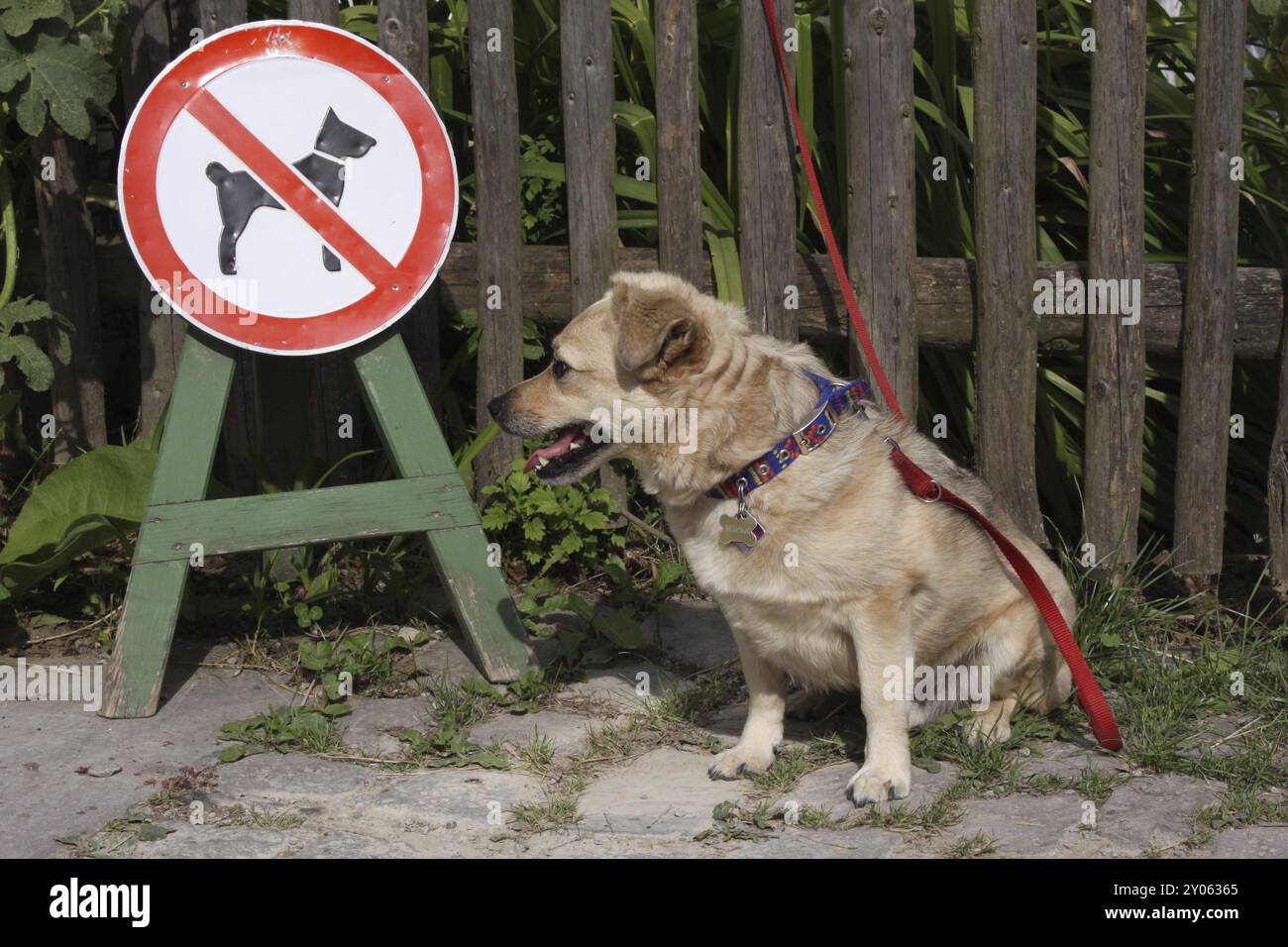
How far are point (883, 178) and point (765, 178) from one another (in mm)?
391

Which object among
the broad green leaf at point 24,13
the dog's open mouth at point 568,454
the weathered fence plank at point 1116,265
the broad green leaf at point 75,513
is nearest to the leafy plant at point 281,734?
the broad green leaf at point 75,513

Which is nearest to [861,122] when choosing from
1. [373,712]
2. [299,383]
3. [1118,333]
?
[1118,333]

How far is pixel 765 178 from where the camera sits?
4.51 metres

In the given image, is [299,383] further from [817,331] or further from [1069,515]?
[1069,515]

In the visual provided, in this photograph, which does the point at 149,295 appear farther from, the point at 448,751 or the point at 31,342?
the point at 448,751

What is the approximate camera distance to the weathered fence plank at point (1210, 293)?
4305 millimetres

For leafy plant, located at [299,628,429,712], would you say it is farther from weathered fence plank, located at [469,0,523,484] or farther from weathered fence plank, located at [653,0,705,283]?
weathered fence plank, located at [653,0,705,283]

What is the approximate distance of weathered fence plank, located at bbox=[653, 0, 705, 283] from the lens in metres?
4.43

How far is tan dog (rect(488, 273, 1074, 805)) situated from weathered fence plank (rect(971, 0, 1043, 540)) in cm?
81

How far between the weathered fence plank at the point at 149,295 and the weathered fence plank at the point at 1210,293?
3.45 metres

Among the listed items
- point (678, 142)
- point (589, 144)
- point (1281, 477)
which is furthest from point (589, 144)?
point (1281, 477)

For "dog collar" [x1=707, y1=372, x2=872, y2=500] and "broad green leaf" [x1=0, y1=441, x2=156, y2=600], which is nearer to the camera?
"dog collar" [x1=707, y1=372, x2=872, y2=500]
